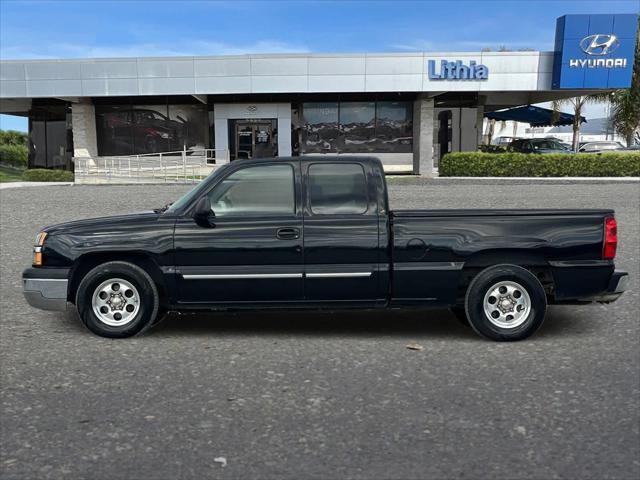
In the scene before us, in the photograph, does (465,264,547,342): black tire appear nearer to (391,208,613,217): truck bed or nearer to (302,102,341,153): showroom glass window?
(391,208,613,217): truck bed

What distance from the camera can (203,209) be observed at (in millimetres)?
5289

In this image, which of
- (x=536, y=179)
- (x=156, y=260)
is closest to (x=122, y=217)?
(x=156, y=260)

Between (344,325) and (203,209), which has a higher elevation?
(203,209)

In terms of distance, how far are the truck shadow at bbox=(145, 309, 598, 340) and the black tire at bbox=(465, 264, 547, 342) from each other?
28 cm

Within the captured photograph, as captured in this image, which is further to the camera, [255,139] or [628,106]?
[628,106]

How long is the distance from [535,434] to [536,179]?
21.9 m

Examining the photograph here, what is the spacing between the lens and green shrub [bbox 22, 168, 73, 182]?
2825 centimetres

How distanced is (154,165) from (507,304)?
89.4 ft

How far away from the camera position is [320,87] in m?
27.9

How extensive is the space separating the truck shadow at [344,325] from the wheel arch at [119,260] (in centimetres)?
55

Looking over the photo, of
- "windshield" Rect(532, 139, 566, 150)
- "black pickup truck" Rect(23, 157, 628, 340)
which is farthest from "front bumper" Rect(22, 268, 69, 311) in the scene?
"windshield" Rect(532, 139, 566, 150)

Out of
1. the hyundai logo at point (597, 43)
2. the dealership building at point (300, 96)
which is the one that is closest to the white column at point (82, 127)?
the dealership building at point (300, 96)

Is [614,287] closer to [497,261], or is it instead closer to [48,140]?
[497,261]

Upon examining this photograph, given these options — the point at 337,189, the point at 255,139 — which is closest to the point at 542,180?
the point at 255,139
